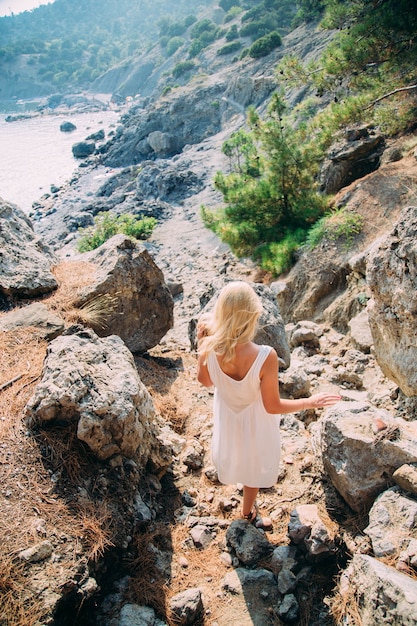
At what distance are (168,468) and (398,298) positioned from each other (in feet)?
9.04

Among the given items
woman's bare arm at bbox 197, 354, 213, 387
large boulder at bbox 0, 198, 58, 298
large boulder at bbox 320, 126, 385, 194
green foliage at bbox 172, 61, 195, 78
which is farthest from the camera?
green foliage at bbox 172, 61, 195, 78

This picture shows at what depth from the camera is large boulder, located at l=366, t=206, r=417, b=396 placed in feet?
12.3

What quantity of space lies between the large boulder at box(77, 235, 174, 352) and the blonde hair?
3.48m

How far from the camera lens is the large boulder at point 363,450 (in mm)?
2852

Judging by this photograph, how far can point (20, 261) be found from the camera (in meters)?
5.93

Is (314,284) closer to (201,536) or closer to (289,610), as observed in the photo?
(201,536)

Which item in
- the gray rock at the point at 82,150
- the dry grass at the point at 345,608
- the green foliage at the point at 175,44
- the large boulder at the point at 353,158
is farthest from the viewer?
the green foliage at the point at 175,44

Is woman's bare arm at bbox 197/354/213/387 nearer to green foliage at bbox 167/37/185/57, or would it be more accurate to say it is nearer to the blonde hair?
the blonde hair

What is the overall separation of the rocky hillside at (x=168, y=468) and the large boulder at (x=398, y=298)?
17 millimetres

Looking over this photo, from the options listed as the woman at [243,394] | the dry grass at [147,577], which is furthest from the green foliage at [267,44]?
the dry grass at [147,577]

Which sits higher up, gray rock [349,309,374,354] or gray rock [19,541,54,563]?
gray rock [19,541,54,563]

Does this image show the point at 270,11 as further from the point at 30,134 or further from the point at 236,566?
the point at 236,566

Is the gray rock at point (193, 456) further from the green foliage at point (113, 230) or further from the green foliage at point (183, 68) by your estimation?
the green foliage at point (183, 68)

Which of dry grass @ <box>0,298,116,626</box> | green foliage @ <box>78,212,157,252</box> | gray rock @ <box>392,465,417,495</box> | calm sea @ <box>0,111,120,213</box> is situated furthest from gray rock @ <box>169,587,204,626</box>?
calm sea @ <box>0,111,120,213</box>
